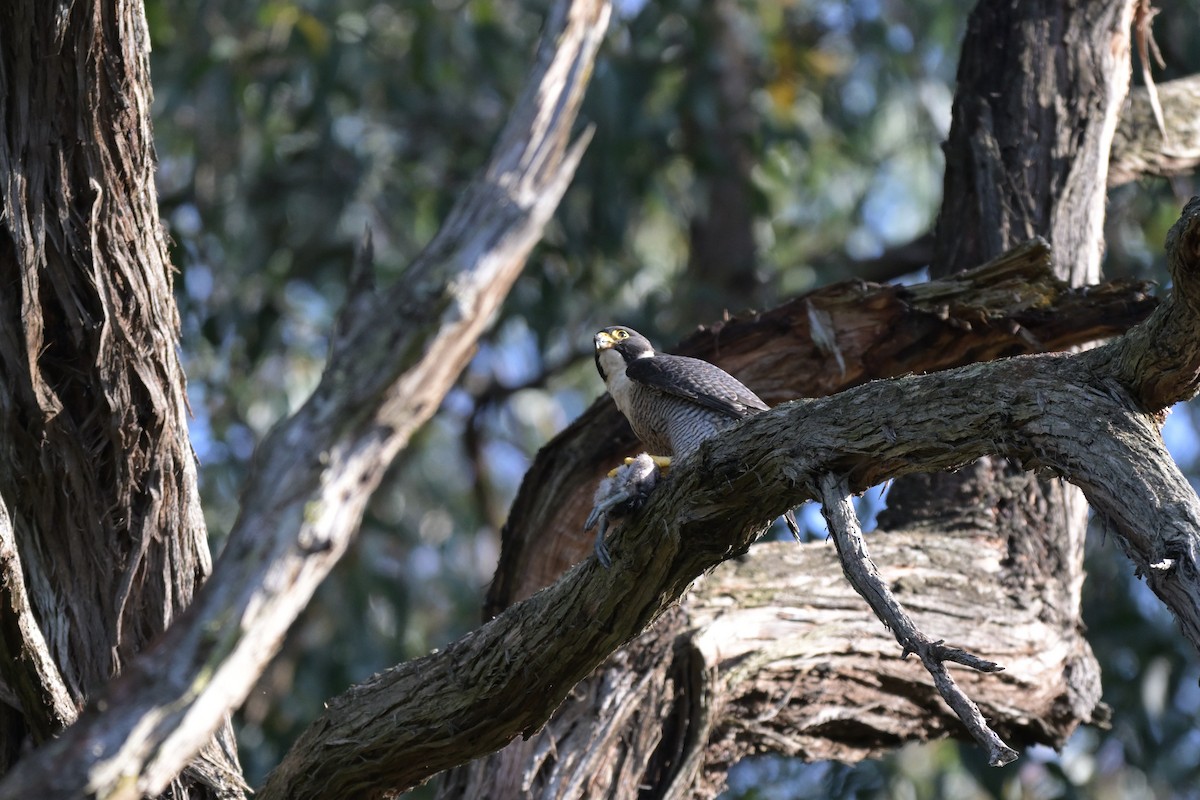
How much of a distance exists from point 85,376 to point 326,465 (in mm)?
727

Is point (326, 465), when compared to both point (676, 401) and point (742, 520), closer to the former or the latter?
point (742, 520)

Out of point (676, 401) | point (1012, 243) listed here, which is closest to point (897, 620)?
point (676, 401)

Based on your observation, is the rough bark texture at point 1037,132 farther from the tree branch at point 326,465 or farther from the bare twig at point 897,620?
the bare twig at point 897,620

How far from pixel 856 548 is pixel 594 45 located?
173 centimetres

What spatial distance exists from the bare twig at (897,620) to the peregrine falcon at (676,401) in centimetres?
48

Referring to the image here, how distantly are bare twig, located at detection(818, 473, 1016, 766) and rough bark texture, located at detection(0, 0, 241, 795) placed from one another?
1.44m

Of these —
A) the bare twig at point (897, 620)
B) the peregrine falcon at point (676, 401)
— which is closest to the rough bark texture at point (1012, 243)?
the peregrine falcon at point (676, 401)

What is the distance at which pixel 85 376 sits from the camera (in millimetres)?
2701

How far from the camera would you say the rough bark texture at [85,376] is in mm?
2498

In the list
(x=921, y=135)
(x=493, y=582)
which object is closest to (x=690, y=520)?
(x=493, y=582)

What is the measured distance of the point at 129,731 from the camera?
1.91 metres

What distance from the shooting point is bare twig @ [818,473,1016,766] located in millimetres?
1695

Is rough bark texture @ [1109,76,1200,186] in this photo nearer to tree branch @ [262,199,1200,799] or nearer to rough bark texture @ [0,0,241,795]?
tree branch @ [262,199,1200,799]

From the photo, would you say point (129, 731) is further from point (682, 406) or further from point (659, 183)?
point (659, 183)
